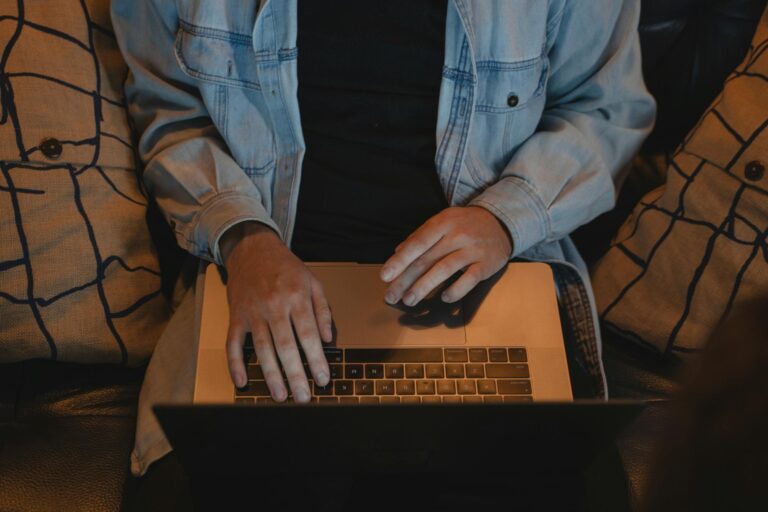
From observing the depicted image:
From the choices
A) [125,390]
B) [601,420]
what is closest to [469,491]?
[601,420]

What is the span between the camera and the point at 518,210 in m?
0.88

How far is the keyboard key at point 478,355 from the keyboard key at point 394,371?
86 millimetres

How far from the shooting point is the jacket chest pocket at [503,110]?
34.8 inches

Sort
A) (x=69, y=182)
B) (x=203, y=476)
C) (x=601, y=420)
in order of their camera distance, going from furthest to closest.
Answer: (x=69, y=182) < (x=203, y=476) < (x=601, y=420)

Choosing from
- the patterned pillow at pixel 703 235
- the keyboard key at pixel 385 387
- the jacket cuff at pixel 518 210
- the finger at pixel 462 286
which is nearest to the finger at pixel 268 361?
the keyboard key at pixel 385 387

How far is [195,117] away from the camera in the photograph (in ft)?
3.11

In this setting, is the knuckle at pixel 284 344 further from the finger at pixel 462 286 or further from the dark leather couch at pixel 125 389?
the dark leather couch at pixel 125 389

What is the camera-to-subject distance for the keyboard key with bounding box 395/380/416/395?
769mm

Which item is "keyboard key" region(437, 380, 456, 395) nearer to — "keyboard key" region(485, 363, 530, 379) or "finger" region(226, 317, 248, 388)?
"keyboard key" region(485, 363, 530, 379)

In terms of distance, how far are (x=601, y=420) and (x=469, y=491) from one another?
254mm

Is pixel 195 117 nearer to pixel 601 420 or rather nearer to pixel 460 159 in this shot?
pixel 460 159

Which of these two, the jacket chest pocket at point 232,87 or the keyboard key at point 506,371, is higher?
the jacket chest pocket at point 232,87

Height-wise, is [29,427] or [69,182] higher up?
[69,182]

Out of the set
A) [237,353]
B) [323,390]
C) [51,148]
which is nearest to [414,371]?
[323,390]
